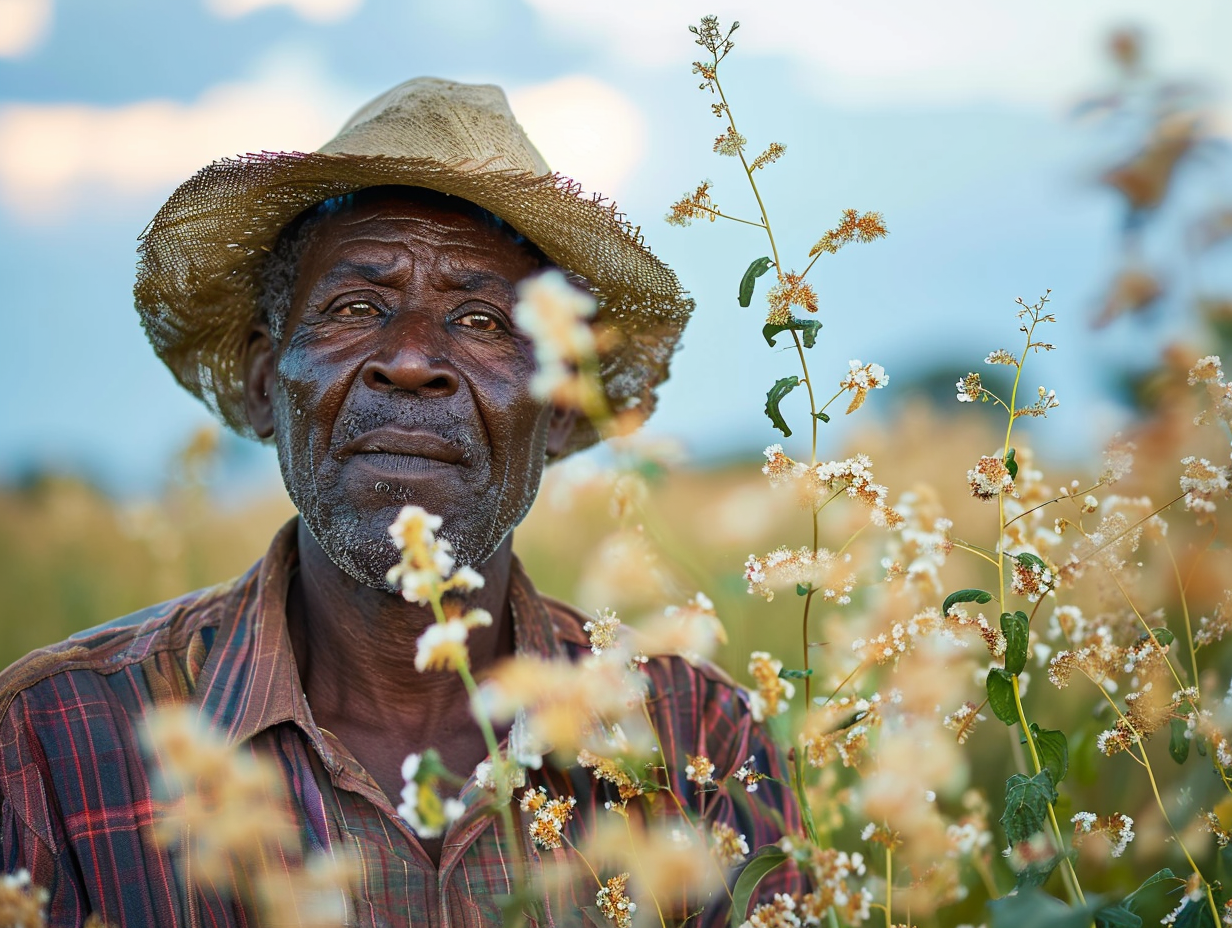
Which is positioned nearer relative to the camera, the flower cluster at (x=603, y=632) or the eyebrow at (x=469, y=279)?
the flower cluster at (x=603, y=632)

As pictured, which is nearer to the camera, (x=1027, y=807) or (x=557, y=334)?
(x=557, y=334)

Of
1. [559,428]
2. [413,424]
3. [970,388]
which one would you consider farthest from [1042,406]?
[559,428]

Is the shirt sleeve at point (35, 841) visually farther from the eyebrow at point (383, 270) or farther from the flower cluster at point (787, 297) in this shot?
the flower cluster at point (787, 297)

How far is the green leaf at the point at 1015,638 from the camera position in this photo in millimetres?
1749

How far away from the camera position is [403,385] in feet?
9.51

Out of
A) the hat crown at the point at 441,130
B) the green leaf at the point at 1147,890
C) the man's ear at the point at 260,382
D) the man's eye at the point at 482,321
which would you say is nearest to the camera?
the green leaf at the point at 1147,890

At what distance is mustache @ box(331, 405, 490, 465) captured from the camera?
9.36ft

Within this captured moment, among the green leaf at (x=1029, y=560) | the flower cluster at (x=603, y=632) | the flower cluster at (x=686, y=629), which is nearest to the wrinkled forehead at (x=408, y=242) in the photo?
the flower cluster at (x=686, y=629)

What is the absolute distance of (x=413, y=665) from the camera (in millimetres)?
3113

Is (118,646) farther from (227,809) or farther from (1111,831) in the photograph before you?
(1111,831)

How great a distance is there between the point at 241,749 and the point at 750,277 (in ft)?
5.41

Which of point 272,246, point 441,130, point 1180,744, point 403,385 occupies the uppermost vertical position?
point 441,130

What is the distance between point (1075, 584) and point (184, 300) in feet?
8.82

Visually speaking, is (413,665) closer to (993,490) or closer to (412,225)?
(412,225)
